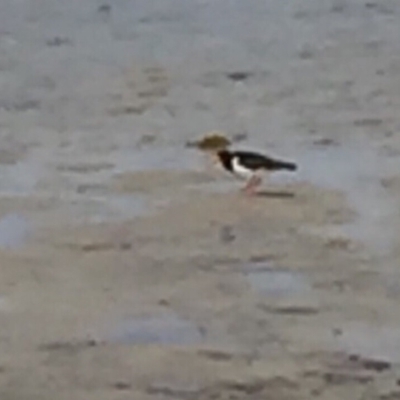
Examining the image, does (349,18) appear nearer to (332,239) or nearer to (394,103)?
(394,103)

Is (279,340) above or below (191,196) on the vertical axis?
above

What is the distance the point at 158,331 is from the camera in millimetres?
5465

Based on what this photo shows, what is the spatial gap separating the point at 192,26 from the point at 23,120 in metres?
2.84

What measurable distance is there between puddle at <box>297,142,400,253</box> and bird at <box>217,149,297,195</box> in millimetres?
202

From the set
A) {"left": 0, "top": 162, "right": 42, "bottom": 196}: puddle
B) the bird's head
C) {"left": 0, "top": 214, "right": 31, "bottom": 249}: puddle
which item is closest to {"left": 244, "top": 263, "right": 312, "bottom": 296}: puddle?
{"left": 0, "top": 214, "right": 31, "bottom": 249}: puddle

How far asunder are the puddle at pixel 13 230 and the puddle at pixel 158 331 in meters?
1.00

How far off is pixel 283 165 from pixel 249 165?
7.6 inches

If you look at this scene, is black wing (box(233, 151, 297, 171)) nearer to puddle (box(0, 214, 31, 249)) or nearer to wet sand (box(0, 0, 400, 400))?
wet sand (box(0, 0, 400, 400))

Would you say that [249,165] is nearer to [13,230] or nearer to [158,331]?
[13,230]

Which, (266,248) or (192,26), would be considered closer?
(266,248)

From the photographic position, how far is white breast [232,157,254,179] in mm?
7131

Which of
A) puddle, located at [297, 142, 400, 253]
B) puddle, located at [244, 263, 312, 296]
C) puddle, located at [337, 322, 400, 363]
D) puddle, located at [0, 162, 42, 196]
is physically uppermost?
puddle, located at [337, 322, 400, 363]

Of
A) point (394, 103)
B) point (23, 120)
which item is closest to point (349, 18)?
point (394, 103)

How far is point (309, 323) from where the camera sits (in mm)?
5516
